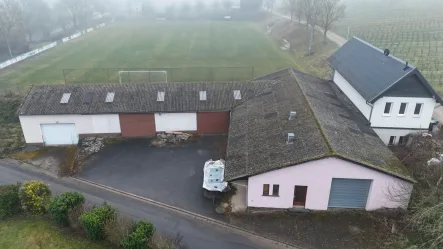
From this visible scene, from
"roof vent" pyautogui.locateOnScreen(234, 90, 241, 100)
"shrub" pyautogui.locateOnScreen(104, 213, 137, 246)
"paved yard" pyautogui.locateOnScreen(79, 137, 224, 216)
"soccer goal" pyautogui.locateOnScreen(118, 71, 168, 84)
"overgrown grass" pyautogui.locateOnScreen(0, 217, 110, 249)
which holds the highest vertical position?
"roof vent" pyautogui.locateOnScreen(234, 90, 241, 100)

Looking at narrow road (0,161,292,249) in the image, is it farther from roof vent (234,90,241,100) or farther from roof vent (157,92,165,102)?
roof vent (234,90,241,100)

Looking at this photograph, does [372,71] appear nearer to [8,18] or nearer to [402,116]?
[402,116]

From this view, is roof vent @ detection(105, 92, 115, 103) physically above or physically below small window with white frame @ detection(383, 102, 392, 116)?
below

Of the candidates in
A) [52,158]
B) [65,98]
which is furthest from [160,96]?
[52,158]

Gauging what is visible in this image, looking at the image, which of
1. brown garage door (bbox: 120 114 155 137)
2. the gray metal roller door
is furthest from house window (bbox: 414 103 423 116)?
brown garage door (bbox: 120 114 155 137)

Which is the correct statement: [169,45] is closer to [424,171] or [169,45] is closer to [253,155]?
[253,155]

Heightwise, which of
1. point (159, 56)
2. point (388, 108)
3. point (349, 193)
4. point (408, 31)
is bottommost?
point (159, 56)


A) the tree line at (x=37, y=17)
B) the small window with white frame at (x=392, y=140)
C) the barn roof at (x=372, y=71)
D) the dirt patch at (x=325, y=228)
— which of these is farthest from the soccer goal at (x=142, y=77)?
the tree line at (x=37, y=17)

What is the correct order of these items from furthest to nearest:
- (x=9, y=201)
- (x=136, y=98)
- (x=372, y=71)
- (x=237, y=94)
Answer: (x=237, y=94), (x=136, y=98), (x=372, y=71), (x=9, y=201)
